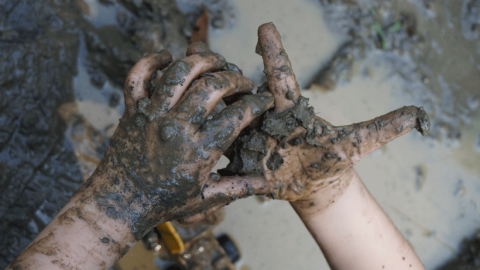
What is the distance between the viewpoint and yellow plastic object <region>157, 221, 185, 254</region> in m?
1.71

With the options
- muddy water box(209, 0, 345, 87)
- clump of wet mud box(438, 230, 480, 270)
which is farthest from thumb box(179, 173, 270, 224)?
clump of wet mud box(438, 230, 480, 270)

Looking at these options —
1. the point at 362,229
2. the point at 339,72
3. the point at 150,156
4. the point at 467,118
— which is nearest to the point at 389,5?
the point at 339,72

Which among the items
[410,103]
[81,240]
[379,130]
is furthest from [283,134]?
[410,103]

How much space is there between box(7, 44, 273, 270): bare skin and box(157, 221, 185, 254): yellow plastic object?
629 millimetres

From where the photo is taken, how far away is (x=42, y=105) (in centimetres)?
167

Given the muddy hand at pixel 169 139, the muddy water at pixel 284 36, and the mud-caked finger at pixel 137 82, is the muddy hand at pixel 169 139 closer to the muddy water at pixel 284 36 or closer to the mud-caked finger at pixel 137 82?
the mud-caked finger at pixel 137 82

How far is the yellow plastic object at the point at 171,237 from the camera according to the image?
5.60ft

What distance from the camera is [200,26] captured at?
80.1 inches

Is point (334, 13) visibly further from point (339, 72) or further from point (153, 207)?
point (153, 207)

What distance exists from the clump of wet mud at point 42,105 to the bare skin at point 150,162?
70cm

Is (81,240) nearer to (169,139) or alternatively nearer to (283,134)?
(169,139)

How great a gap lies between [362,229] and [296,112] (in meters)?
0.63

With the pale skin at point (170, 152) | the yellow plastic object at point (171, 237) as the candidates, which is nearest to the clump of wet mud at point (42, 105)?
the yellow plastic object at point (171, 237)

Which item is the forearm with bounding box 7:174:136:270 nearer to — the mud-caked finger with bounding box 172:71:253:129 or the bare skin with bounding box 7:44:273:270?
the bare skin with bounding box 7:44:273:270
